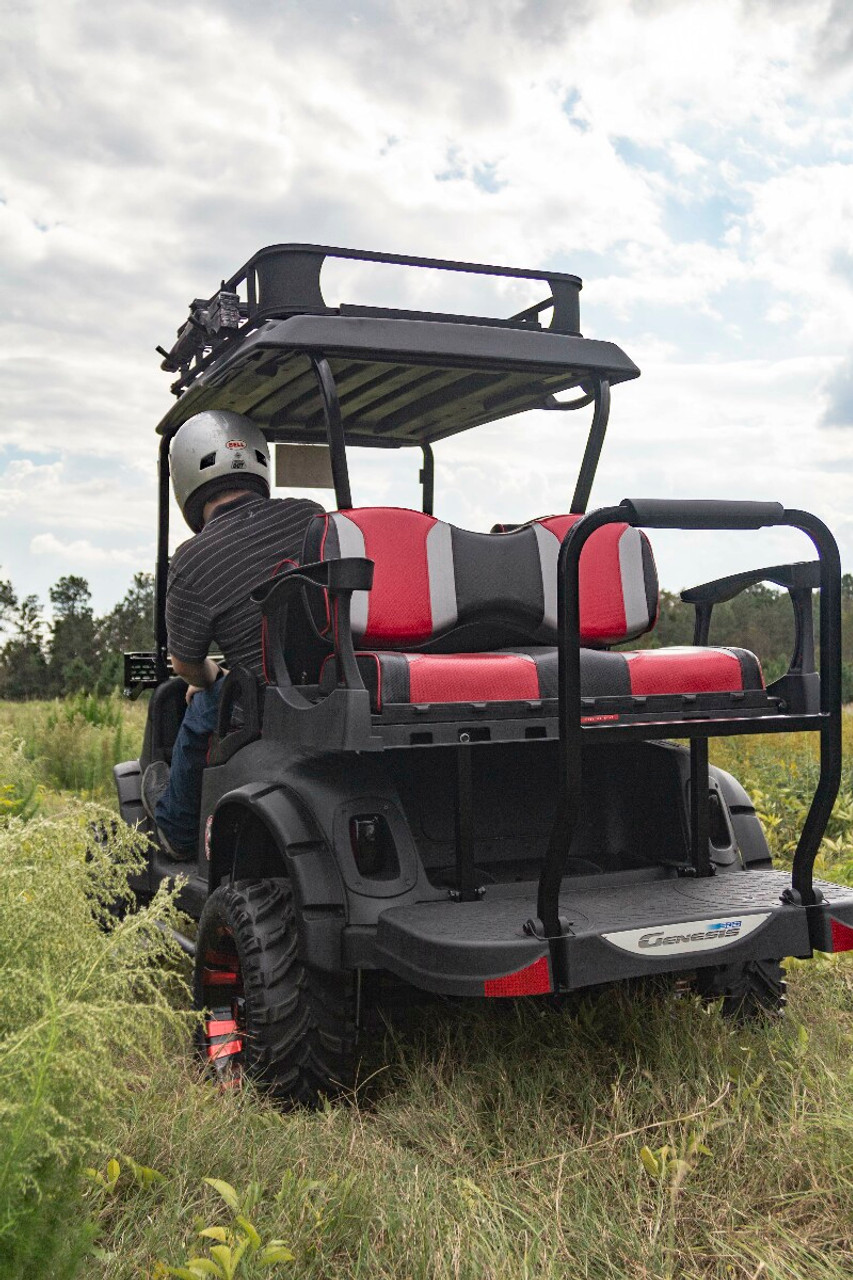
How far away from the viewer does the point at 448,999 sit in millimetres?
3467

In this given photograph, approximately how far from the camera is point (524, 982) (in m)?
2.81

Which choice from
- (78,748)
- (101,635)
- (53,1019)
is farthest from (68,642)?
(53,1019)

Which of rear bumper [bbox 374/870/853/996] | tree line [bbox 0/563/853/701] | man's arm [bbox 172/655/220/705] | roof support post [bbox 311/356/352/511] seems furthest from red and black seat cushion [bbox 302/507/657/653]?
tree line [bbox 0/563/853/701]

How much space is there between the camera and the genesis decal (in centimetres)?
295

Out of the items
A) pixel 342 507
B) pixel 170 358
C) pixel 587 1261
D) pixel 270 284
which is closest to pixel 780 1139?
pixel 587 1261

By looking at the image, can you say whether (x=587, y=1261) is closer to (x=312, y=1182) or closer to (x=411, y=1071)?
(x=312, y=1182)

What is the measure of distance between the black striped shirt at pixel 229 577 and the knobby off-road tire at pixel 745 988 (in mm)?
1770

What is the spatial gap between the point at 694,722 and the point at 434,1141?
1181 millimetres

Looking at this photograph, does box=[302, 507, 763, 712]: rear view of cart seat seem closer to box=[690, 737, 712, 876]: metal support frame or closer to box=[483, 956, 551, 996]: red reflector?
box=[690, 737, 712, 876]: metal support frame

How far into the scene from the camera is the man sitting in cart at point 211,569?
14.3ft

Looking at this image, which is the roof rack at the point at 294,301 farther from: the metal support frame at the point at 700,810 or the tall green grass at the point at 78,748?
the tall green grass at the point at 78,748

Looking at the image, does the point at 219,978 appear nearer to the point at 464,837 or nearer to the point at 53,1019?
the point at 464,837

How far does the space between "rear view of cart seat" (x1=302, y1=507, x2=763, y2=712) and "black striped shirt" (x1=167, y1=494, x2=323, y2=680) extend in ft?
2.69

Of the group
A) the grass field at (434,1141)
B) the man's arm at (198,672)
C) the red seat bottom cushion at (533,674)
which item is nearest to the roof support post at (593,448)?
the red seat bottom cushion at (533,674)
